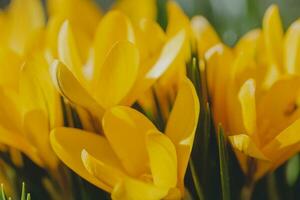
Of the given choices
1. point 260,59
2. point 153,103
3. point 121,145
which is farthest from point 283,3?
point 121,145

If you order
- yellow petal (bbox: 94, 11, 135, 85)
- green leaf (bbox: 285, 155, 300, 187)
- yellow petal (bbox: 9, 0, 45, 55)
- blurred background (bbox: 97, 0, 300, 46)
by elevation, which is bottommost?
green leaf (bbox: 285, 155, 300, 187)

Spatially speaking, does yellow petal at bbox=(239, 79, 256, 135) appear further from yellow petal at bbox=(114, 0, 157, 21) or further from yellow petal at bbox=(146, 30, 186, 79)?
yellow petal at bbox=(114, 0, 157, 21)

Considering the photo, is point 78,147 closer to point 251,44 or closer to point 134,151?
point 134,151

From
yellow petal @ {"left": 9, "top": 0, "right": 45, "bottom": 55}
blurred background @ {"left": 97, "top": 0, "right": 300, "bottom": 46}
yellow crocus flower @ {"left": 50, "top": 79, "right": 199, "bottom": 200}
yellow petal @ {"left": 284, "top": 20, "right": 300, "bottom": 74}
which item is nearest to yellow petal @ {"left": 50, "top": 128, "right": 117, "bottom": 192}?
yellow crocus flower @ {"left": 50, "top": 79, "right": 199, "bottom": 200}

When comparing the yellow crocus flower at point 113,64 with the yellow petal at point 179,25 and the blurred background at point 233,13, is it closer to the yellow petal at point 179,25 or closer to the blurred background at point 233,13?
the yellow petal at point 179,25

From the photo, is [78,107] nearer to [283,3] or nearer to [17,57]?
[17,57]

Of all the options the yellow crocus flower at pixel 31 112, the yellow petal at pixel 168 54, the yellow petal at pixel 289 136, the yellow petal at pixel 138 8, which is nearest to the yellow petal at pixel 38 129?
the yellow crocus flower at pixel 31 112

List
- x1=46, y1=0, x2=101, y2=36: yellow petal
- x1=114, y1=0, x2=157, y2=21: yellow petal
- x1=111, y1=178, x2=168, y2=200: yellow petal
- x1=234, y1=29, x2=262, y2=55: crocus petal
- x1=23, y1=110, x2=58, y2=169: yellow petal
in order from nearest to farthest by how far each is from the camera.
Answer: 1. x1=111, y1=178, x2=168, y2=200: yellow petal
2. x1=23, y1=110, x2=58, y2=169: yellow petal
3. x1=234, y1=29, x2=262, y2=55: crocus petal
4. x1=46, y1=0, x2=101, y2=36: yellow petal
5. x1=114, y1=0, x2=157, y2=21: yellow petal
